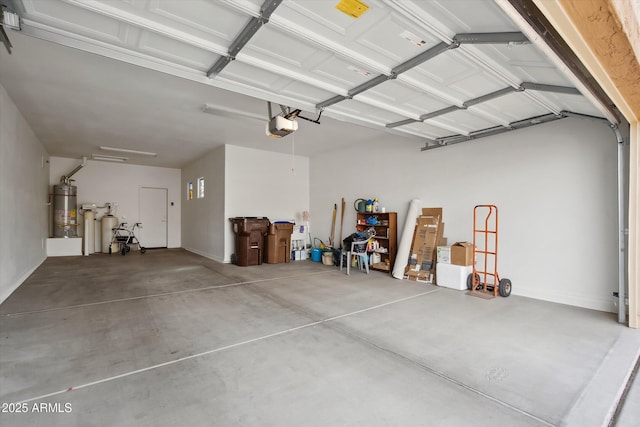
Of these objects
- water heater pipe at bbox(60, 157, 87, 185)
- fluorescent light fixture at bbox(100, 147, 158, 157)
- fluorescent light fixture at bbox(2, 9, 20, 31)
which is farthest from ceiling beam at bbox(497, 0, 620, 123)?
water heater pipe at bbox(60, 157, 87, 185)

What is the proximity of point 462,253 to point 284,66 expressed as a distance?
4.03 meters

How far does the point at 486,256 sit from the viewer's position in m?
4.79

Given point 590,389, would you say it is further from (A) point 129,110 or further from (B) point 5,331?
(A) point 129,110

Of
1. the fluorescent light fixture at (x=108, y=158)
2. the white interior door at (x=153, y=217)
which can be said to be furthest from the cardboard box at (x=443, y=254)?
the white interior door at (x=153, y=217)

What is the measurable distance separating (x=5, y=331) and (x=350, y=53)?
444 cm

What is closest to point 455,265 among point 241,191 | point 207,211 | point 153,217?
point 241,191

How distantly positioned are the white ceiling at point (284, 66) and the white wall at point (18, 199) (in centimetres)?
46

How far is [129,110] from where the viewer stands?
5.00 m

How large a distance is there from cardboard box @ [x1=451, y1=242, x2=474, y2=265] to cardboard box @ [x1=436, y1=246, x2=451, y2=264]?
0.29 ft

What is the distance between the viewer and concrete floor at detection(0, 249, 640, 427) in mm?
1840

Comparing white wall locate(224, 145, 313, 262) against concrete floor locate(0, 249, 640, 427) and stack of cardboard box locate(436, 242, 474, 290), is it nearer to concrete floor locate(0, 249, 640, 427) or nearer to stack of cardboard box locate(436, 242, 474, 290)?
concrete floor locate(0, 249, 640, 427)

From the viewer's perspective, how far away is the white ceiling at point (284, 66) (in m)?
2.12

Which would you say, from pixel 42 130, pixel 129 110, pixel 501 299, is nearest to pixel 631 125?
pixel 501 299

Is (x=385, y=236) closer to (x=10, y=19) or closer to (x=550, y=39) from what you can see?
(x=550, y=39)
